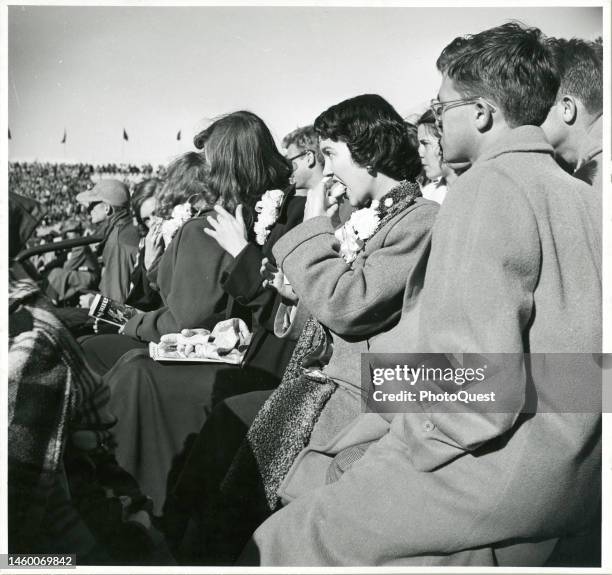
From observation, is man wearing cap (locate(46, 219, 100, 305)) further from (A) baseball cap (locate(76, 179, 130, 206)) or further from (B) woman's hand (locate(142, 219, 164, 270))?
(A) baseball cap (locate(76, 179, 130, 206))

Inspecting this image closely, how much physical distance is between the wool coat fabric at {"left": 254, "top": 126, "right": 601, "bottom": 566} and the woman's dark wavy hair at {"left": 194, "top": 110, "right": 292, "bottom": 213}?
4.80 feet

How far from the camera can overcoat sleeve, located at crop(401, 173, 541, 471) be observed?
1.89 metres

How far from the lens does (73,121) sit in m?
3.12

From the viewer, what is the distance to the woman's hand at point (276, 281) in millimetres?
3037

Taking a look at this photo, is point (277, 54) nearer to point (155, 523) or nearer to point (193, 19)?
point (193, 19)

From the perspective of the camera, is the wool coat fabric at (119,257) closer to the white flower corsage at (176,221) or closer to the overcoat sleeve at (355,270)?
the white flower corsage at (176,221)

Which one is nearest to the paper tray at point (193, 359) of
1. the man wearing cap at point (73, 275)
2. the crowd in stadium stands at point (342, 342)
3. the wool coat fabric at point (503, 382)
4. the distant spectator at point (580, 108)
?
the crowd in stadium stands at point (342, 342)

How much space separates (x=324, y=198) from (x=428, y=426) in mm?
1059

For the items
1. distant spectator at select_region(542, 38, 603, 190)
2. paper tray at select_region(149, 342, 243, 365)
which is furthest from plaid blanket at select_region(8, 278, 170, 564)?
distant spectator at select_region(542, 38, 603, 190)

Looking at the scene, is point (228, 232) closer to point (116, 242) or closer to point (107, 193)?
point (107, 193)

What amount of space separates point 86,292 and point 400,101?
199 cm

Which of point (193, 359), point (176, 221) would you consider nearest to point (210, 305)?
point (193, 359)

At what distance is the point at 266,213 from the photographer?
333 centimetres

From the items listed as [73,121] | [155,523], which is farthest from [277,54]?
[155,523]
